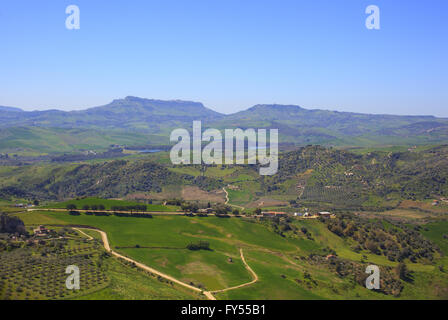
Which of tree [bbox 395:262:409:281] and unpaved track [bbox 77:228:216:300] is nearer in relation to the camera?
unpaved track [bbox 77:228:216:300]

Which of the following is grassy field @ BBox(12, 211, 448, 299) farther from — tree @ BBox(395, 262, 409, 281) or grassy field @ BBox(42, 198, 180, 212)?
grassy field @ BBox(42, 198, 180, 212)

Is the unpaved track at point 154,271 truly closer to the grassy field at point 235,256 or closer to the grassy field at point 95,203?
the grassy field at point 235,256

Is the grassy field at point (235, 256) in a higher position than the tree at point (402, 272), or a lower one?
higher

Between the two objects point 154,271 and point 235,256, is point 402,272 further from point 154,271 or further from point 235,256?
point 154,271

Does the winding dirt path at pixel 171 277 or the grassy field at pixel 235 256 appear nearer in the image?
the winding dirt path at pixel 171 277

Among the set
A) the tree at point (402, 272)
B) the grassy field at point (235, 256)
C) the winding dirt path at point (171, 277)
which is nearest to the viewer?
the winding dirt path at point (171, 277)

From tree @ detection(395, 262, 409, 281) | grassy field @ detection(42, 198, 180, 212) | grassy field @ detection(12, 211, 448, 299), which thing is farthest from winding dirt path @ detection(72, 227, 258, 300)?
tree @ detection(395, 262, 409, 281)

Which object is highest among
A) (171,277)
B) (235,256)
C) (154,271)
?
(154,271)

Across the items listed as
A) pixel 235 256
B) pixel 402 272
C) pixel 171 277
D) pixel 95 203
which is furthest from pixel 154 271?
pixel 402 272

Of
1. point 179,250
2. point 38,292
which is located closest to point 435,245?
point 179,250

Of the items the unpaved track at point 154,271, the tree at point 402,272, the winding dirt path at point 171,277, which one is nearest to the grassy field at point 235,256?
the winding dirt path at point 171,277

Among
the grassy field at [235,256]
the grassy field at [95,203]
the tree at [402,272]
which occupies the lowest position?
the tree at [402,272]

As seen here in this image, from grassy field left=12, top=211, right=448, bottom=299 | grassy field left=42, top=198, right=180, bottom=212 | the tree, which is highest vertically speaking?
grassy field left=42, top=198, right=180, bottom=212
